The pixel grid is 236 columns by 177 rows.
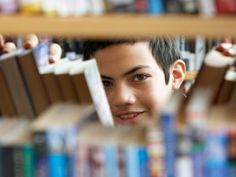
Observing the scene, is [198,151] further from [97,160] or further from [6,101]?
[6,101]

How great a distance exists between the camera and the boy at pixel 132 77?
1718 mm

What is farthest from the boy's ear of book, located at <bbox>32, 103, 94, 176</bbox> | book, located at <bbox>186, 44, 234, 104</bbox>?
book, located at <bbox>32, 103, 94, 176</bbox>

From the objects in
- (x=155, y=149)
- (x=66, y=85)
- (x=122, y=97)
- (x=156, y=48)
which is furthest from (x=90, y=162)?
(x=156, y=48)

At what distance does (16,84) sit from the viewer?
4.27 ft

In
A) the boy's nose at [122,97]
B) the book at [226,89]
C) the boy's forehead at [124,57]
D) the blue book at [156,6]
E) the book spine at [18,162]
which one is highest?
the blue book at [156,6]

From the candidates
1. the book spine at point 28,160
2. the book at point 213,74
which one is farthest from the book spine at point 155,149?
the book at point 213,74

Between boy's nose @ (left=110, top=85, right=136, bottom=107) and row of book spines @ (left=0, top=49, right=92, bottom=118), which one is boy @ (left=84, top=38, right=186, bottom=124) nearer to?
boy's nose @ (left=110, top=85, right=136, bottom=107)

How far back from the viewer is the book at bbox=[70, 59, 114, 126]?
4.20 feet

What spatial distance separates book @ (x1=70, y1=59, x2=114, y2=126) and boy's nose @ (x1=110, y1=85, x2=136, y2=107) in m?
0.33

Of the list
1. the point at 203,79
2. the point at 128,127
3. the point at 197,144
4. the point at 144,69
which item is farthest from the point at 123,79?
the point at 197,144

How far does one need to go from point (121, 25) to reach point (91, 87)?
0.38 m

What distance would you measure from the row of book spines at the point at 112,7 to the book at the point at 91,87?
0.94 feet

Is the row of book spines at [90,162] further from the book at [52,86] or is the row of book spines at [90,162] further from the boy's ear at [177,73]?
the boy's ear at [177,73]

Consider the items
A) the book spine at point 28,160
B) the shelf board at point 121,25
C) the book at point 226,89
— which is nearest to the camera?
the shelf board at point 121,25
